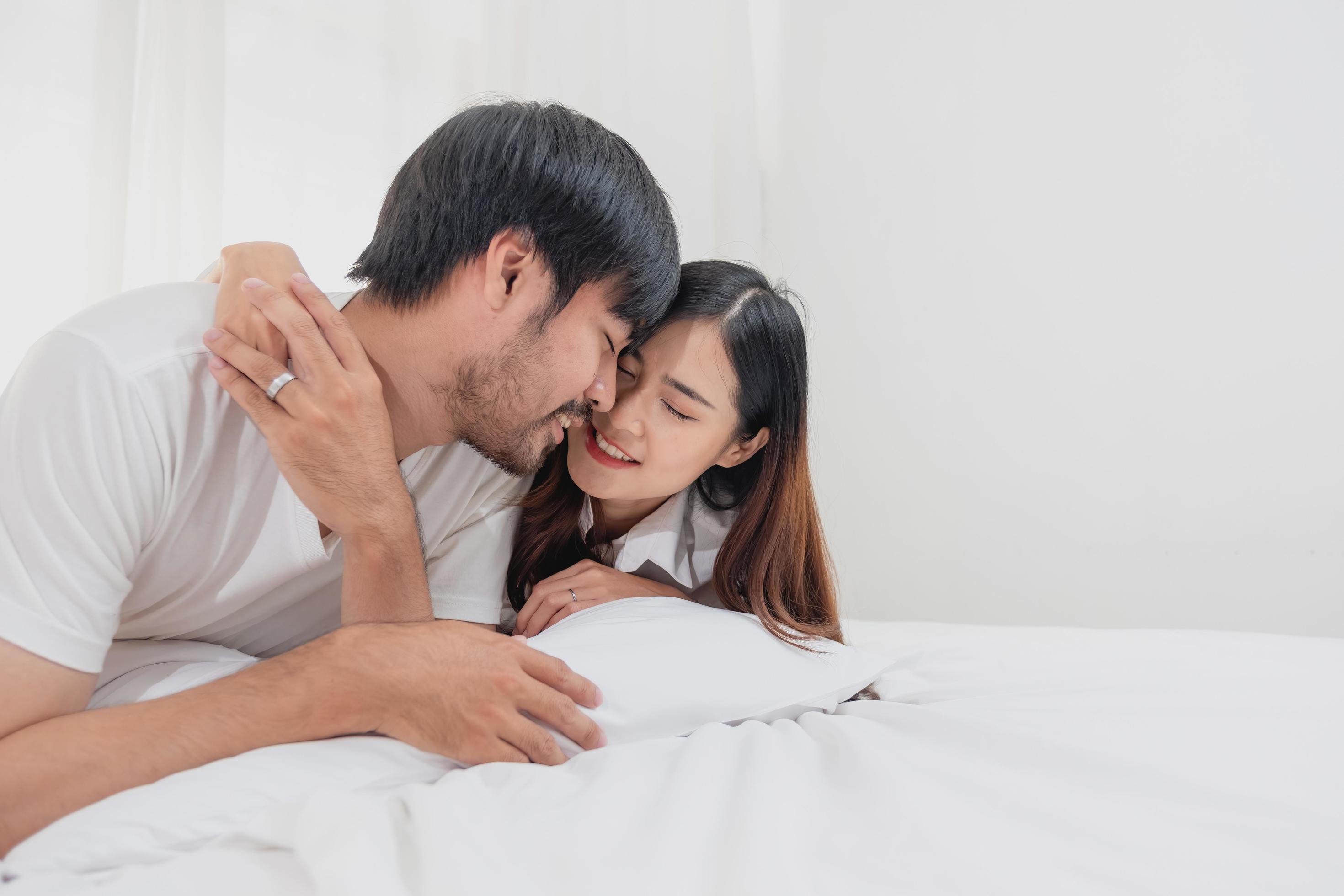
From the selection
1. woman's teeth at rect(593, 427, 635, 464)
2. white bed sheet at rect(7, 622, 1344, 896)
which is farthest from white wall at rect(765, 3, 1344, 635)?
woman's teeth at rect(593, 427, 635, 464)

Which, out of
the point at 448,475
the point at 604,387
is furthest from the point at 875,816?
the point at 448,475

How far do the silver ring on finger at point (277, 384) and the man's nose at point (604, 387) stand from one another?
411mm

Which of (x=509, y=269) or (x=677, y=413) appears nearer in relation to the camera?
(x=509, y=269)

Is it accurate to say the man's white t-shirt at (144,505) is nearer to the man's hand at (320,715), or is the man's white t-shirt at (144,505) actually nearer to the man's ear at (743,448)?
the man's hand at (320,715)

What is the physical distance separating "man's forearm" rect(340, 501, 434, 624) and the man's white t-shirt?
0.19 ft

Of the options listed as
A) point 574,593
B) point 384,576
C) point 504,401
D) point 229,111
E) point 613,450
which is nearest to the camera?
point 384,576

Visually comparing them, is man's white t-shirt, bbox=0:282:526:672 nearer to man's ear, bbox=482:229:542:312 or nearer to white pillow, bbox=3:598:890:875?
white pillow, bbox=3:598:890:875

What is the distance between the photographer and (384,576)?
1.09 metres

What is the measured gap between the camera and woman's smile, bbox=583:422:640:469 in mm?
1433

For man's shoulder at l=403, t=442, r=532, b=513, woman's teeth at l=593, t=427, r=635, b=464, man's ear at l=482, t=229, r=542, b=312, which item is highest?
man's ear at l=482, t=229, r=542, b=312

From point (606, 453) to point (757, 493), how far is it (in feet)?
0.90

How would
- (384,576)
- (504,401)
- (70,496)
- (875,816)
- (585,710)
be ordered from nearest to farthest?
1. (875,816)
2. (70,496)
3. (585,710)
4. (384,576)
5. (504,401)

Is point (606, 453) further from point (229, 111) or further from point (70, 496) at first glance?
point (229, 111)

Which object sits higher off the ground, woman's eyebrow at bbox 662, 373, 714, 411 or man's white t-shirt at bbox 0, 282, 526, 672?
woman's eyebrow at bbox 662, 373, 714, 411
